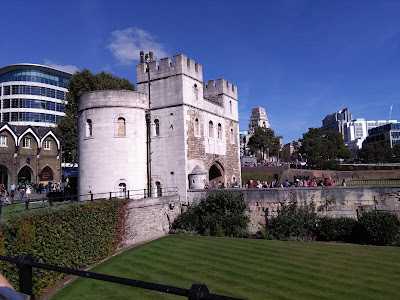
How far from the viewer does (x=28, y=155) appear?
3922cm

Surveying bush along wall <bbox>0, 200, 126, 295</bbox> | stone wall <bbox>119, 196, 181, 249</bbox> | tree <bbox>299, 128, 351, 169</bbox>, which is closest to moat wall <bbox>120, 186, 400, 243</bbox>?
stone wall <bbox>119, 196, 181, 249</bbox>

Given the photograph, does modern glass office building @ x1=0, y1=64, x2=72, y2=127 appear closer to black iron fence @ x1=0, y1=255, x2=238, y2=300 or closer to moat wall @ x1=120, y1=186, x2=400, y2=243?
moat wall @ x1=120, y1=186, x2=400, y2=243

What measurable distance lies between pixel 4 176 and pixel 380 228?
38.7 metres

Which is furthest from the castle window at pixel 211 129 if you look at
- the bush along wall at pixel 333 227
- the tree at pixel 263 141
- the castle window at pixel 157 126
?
the tree at pixel 263 141

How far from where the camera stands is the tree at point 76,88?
39.8m

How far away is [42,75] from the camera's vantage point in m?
68.0

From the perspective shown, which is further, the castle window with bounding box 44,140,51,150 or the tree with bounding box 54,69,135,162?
the castle window with bounding box 44,140,51,150

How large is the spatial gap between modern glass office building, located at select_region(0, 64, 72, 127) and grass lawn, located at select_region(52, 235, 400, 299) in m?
56.4

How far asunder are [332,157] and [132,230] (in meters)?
62.7

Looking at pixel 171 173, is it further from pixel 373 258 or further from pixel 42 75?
pixel 42 75

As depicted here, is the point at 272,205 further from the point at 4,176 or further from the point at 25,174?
the point at 25,174

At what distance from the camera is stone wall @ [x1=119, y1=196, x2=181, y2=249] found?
64.8 ft

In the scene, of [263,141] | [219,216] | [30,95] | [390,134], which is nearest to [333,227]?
[219,216]

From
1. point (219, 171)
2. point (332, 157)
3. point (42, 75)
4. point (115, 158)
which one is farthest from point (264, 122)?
point (115, 158)
